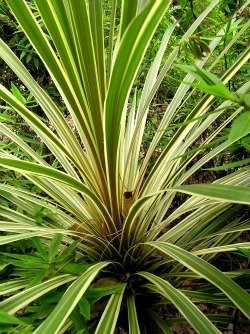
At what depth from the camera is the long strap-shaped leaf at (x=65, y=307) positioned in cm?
66

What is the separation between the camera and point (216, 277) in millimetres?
744

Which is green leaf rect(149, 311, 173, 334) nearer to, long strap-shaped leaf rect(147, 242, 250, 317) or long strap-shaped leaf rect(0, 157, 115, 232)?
long strap-shaped leaf rect(147, 242, 250, 317)

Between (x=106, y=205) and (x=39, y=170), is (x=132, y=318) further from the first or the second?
(x=39, y=170)

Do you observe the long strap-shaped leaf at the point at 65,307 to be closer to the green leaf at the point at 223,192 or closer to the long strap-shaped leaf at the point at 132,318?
the long strap-shaped leaf at the point at 132,318

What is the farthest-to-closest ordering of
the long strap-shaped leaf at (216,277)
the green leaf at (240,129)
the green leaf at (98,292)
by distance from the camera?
the green leaf at (98,292) → the long strap-shaped leaf at (216,277) → the green leaf at (240,129)

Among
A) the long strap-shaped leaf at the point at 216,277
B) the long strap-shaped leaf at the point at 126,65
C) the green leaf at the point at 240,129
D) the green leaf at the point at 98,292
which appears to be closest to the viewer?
the green leaf at the point at 240,129

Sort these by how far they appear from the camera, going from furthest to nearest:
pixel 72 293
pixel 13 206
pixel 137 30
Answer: pixel 13 206 < pixel 72 293 < pixel 137 30

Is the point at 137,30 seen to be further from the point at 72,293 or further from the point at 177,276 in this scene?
the point at 177,276

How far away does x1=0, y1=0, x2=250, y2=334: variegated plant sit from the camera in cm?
72

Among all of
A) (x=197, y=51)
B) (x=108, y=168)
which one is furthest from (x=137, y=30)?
(x=108, y=168)

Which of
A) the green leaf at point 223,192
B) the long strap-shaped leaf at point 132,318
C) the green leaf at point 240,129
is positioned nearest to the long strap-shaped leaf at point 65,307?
the long strap-shaped leaf at point 132,318

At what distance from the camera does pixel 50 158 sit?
6.03 ft

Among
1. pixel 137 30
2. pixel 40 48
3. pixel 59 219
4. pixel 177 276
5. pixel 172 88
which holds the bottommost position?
pixel 177 276

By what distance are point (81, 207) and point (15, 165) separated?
425 millimetres
